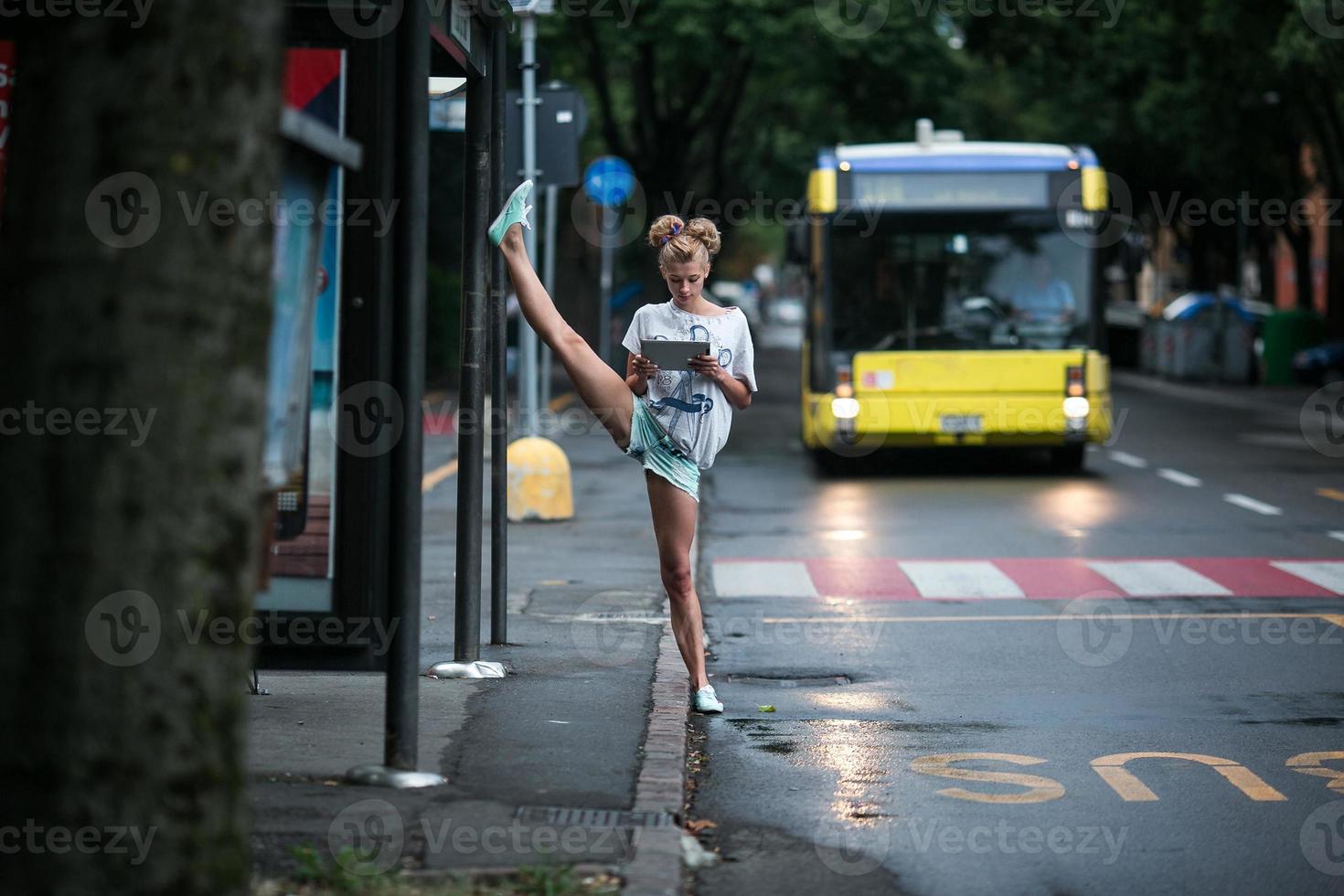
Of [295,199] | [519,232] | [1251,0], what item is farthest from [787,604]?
[1251,0]

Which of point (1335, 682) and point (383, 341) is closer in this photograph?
point (383, 341)

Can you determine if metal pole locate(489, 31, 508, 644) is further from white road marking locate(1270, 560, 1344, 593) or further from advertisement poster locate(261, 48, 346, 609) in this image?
white road marking locate(1270, 560, 1344, 593)

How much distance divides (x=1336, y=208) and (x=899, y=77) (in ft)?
28.4

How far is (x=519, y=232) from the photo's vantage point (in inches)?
271

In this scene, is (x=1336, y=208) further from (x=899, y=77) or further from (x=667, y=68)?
(x=667, y=68)

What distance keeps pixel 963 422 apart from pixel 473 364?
11192 mm

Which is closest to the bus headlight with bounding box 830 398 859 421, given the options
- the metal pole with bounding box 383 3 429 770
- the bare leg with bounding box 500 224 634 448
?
the bare leg with bounding box 500 224 634 448

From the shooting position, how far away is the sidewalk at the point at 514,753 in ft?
16.1

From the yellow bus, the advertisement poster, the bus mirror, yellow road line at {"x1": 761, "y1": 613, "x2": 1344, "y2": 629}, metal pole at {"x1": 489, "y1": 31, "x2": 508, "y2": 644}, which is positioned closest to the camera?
the advertisement poster

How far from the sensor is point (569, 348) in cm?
694

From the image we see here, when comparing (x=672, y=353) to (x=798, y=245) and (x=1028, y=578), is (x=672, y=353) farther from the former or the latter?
(x=798, y=245)

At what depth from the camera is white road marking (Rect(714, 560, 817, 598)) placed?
11.2 m

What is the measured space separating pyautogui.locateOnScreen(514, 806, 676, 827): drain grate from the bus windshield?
44.0 feet

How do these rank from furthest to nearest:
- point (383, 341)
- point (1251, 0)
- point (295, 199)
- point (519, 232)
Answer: point (1251, 0), point (519, 232), point (383, 341), point (295, 199)
